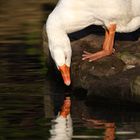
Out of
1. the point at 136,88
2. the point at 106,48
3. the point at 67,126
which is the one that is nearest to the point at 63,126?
the point at 67,126

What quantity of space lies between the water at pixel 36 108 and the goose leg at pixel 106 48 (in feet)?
2.15

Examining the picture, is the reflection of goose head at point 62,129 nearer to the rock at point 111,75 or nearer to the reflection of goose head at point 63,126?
the reflection of goose head at point 63,126

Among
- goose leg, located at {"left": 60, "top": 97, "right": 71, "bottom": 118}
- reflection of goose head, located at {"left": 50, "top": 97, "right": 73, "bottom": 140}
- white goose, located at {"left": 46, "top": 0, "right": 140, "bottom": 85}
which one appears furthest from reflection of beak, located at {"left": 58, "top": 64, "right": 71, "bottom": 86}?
reflection of goose head, located at {"left": 50, "top": 97, "right": 73, "bottom": 140}

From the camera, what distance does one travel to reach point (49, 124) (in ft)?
38.8

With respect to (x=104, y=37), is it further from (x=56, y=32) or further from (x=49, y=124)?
(x=49, y=124)

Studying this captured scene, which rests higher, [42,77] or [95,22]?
[95,22]

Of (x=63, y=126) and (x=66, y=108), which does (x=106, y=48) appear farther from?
(x=63, y=126)

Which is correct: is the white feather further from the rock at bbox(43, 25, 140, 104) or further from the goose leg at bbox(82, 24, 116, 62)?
the rock at bbox(43, 25, 140, 104)

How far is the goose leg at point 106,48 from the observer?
13.6 m

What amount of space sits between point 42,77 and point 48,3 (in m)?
5.65

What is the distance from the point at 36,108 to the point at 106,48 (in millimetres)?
1667

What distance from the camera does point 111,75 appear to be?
42.3ft


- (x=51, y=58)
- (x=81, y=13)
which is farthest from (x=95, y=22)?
(x=51, y=58)

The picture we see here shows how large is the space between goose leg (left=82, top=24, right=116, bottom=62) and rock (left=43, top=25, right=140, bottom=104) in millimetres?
88
